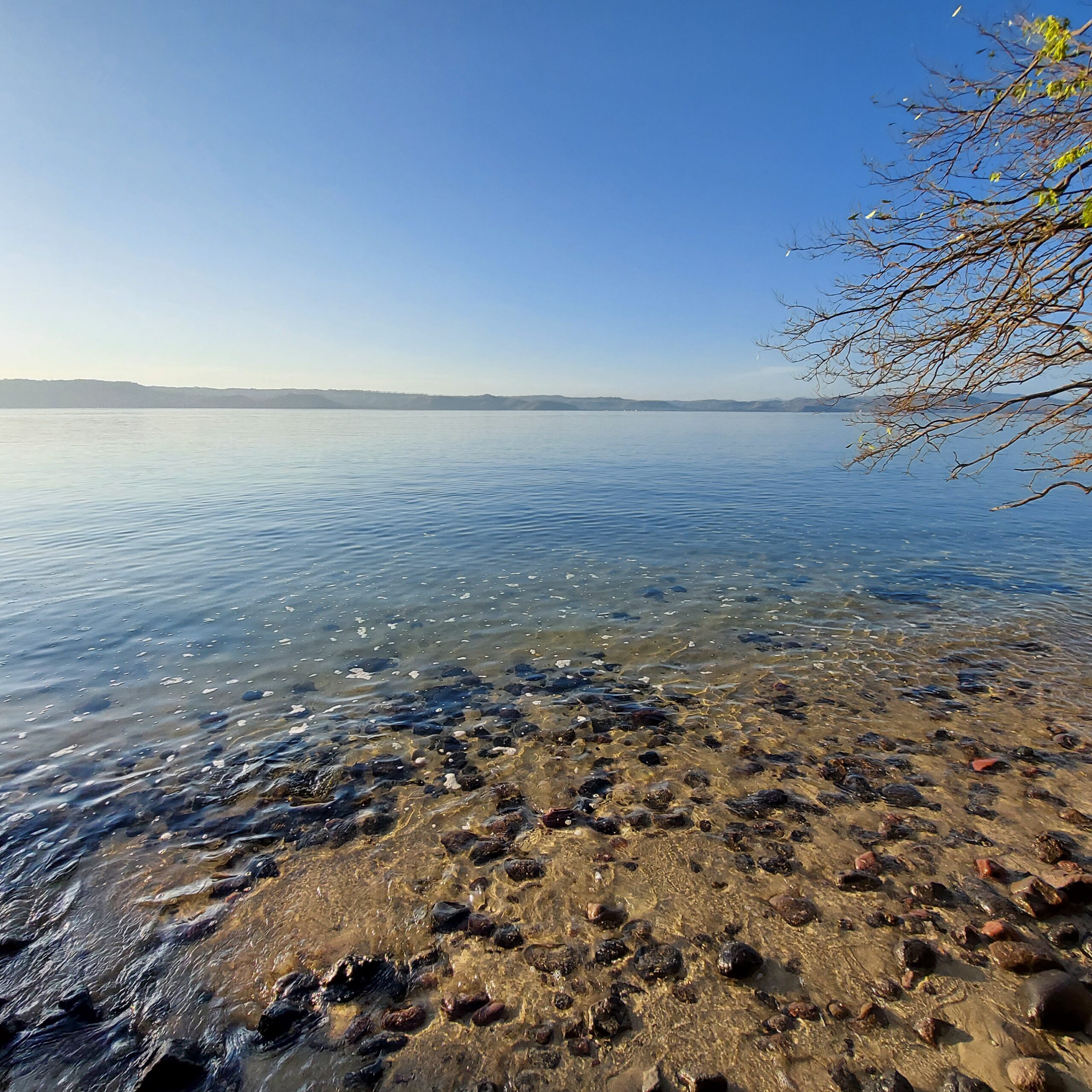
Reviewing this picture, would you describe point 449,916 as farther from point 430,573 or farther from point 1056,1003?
point 430,573

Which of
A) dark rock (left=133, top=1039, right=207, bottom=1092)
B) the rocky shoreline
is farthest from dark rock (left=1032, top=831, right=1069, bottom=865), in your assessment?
dark rock (left=133, top=1039, right=207, bottom=1092)

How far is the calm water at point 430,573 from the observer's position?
13422mm

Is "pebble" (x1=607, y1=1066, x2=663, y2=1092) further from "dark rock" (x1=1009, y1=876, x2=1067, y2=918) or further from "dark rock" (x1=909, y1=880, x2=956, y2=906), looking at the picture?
"dark rock" (x1=1009, y1=876, x2=1067, y2=918)

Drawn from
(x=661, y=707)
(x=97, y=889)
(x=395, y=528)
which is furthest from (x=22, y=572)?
(x=661, y=707)

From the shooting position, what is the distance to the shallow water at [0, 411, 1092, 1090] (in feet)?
16.5

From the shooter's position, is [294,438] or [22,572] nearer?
[22,572]

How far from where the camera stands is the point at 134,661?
13.8 meters

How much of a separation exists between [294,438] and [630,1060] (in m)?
111

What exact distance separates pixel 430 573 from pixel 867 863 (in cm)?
1764

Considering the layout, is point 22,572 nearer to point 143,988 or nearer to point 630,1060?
point 143,988

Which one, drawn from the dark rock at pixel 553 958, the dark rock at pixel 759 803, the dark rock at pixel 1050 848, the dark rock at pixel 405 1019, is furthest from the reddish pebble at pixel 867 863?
the dark rock at pixel 405 1019

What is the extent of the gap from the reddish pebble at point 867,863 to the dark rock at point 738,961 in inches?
80.5

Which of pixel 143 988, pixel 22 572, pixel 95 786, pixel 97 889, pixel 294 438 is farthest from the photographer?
pixel 294 438

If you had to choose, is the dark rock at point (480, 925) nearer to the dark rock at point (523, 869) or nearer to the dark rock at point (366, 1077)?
the dark rock at point (523, 869)
